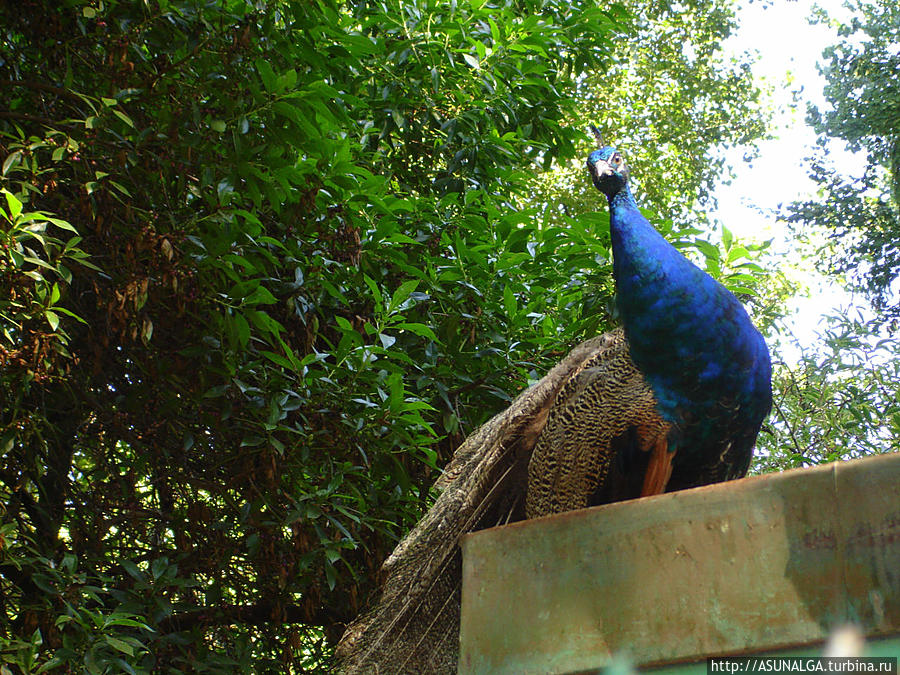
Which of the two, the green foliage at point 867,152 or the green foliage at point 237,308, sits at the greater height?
the green foliage at point 867,152

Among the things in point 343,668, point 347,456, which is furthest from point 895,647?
point 347,456

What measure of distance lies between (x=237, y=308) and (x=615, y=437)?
1.64 meters

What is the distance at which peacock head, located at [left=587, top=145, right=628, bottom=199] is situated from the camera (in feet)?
10.9

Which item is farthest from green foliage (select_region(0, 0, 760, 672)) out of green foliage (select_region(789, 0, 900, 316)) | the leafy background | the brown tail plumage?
→ green foliage (select_region(789, 0, 900, 316))

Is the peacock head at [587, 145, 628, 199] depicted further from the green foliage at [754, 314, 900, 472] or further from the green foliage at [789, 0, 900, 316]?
the green foliage at [789, 0, 900, 316]

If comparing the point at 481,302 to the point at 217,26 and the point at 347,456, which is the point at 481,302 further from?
the point at 217,26

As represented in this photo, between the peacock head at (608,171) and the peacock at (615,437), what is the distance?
29 cm

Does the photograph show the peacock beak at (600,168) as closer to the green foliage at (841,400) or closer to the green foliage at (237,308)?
the green foliage at (237,308)

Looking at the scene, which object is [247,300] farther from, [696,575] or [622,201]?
[696,575]

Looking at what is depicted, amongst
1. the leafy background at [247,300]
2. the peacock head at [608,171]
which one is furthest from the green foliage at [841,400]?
the peacock head at [608,171]

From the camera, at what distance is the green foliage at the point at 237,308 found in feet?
11.4

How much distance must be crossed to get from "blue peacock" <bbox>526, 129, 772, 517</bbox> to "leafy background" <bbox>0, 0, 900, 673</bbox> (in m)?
0.99

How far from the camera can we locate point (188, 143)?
3.62 metres

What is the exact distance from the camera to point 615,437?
286 centimetres
